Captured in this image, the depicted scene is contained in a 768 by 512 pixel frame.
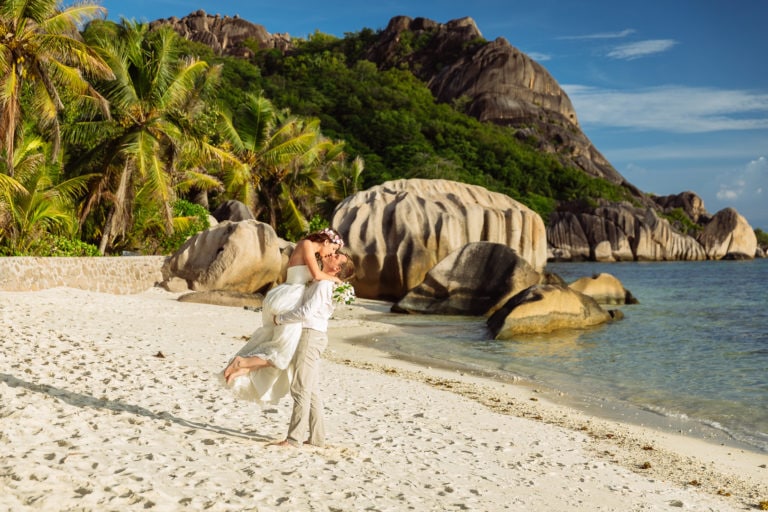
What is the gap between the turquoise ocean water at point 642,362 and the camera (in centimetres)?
874

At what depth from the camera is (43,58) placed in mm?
18047

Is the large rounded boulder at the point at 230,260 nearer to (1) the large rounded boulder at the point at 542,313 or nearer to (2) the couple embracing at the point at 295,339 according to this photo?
(1) the large rounded boulder at the point at 542,313

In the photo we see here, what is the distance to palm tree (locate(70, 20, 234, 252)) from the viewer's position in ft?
69.5

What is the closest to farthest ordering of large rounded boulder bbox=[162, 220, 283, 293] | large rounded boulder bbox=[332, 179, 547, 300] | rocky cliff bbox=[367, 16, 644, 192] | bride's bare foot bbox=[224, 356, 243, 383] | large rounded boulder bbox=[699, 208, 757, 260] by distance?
1. bride's bare foot bbox=[224, 356, 243, 383]
2. large rounded boulder bbox=[162, 220, 283, 293]
3. large rounded boulder bbox=[332, 179, 547, 300]
4. large rounded boulder bbox=[699, 208, 757, 260]
5. rocky cliff bbox=[367, 16, 644, 192]

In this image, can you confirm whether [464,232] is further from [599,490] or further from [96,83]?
[599,490]

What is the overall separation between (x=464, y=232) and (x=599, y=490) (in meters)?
17.9

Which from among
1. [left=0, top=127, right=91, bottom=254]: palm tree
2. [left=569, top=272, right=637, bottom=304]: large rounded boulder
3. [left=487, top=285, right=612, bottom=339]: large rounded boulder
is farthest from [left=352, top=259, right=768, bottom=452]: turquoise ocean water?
[left=0, top=127, right=91, bottom=254]: palm tree

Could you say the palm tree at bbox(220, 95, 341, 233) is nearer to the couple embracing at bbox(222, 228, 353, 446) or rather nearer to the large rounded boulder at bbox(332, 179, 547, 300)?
the large rounded boulder at bbox(332, 179, 547, 300)

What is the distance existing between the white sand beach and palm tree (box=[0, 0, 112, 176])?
9.92 m

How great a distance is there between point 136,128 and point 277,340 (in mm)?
18396

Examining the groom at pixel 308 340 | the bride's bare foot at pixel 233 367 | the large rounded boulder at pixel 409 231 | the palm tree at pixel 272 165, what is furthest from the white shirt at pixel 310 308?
the palm tree at pixel 272 165

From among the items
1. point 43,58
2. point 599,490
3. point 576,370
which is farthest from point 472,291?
point 599,490

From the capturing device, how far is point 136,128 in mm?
21641

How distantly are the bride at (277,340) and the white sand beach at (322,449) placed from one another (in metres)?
0.46
